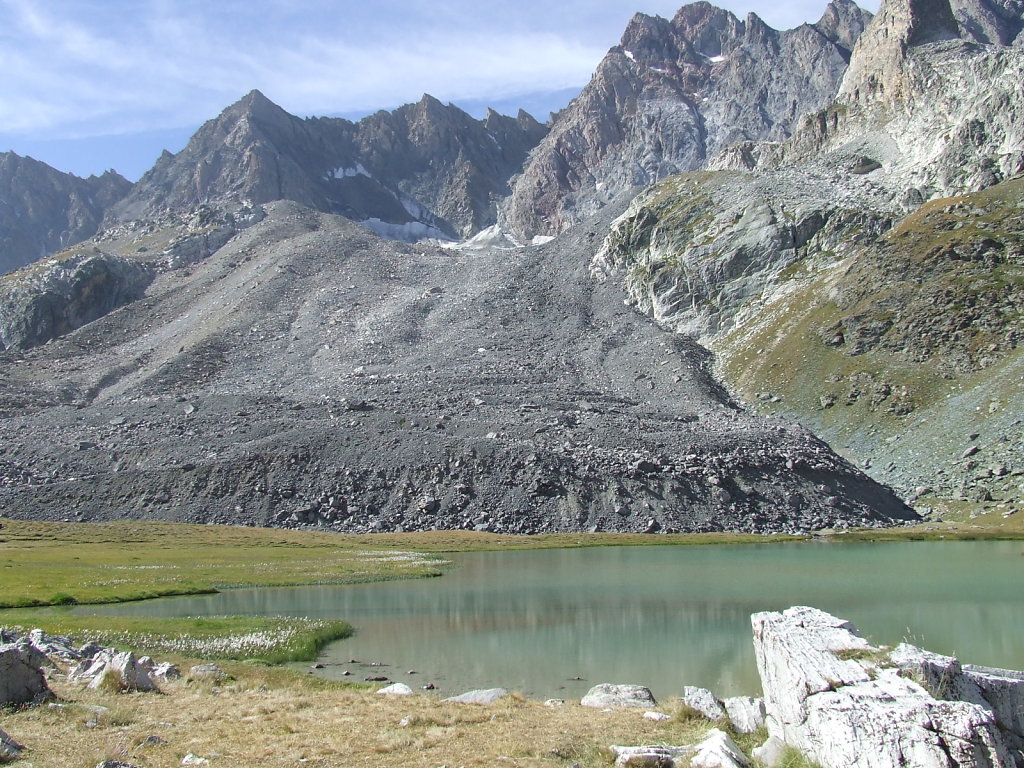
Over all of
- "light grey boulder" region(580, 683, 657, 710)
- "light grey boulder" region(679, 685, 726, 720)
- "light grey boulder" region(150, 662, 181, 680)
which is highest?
"light grey boulder" region(679, 685, 726, 720)

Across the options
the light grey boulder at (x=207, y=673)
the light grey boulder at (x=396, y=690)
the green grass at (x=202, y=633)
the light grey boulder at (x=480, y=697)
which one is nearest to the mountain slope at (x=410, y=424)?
the green grass at (x=202, y=633)

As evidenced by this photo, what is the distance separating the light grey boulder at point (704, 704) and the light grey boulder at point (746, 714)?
26 centimetres

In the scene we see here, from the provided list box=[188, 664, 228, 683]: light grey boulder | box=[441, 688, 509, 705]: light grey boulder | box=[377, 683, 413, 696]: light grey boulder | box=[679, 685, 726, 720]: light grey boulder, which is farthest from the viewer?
box=[188, 664, 228, 683]: light grey boulder

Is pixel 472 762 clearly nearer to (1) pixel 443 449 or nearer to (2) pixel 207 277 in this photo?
(1) pixel 443 449

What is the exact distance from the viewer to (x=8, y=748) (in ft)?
44.4

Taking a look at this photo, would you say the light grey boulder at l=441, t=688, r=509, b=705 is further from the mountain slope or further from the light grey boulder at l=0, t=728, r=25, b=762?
the mountain slope

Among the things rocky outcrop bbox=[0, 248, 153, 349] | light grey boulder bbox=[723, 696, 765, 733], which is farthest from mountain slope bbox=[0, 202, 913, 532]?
light grey boulder bbox=[723, 696, 765, 733]

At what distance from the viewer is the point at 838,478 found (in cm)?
8981

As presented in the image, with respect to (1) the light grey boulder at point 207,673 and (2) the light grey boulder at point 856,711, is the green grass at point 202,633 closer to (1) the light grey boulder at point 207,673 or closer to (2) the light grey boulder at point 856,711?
(1) the light grey boulder at point 207,673

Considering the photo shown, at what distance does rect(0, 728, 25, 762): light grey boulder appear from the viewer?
13.3m

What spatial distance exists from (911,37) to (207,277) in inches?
6549

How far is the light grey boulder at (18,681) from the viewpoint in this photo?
682 inches

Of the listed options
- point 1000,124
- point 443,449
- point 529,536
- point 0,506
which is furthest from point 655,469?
point 1000,124

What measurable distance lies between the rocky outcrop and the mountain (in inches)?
4528
